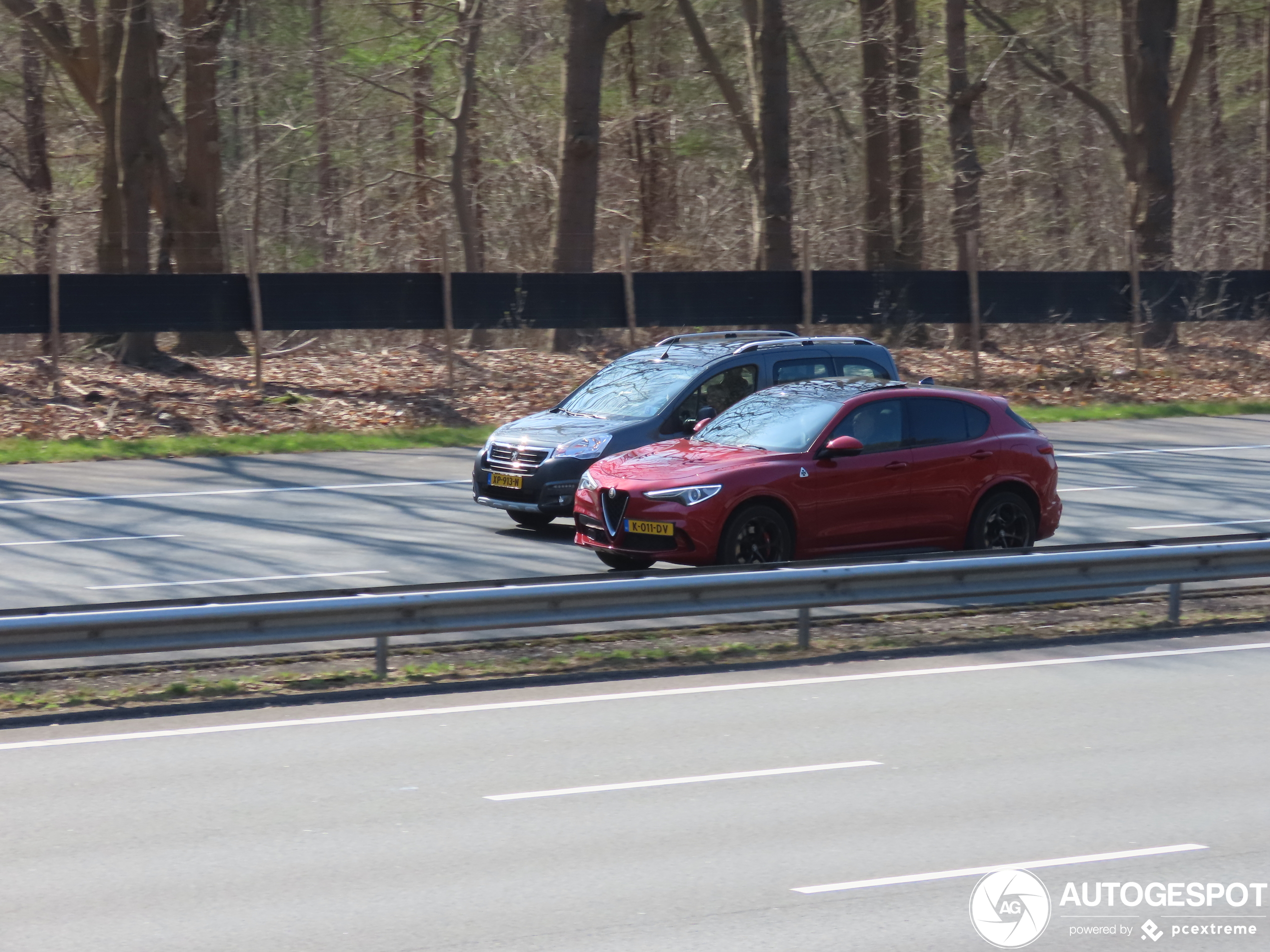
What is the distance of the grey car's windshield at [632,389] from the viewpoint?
14.8 metres

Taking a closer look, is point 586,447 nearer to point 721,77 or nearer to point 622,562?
point 622,562

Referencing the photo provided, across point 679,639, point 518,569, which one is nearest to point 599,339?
point 518,569

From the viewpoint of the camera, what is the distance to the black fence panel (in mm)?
23359

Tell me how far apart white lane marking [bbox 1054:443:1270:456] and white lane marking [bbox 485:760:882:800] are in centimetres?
1429

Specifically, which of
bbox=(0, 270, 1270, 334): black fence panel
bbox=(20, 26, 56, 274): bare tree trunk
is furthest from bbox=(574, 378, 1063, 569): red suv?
bbox=(20, 26, 56, 274): bare tree trunk

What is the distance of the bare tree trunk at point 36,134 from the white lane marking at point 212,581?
16.5 m

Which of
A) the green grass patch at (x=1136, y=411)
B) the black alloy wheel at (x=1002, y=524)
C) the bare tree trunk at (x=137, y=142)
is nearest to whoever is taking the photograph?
the black alloy wheel at (x=1002, y=524)

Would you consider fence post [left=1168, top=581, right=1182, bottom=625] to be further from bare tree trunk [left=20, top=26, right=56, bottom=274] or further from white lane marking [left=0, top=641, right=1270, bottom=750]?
bare tree trunk [left=20, top=26, right=56, bottom=274]

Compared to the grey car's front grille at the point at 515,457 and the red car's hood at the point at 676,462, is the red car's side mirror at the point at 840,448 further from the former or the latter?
the grey car's front grille at the point at 515,457

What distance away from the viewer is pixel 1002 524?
43.2 feet

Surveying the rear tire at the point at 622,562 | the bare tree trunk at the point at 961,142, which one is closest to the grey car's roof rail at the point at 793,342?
the rear tire at the point at 622,562

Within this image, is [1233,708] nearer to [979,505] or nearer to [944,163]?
[979,505]

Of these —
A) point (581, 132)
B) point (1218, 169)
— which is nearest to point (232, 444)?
point (581, 132)

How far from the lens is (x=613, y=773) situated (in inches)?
293
